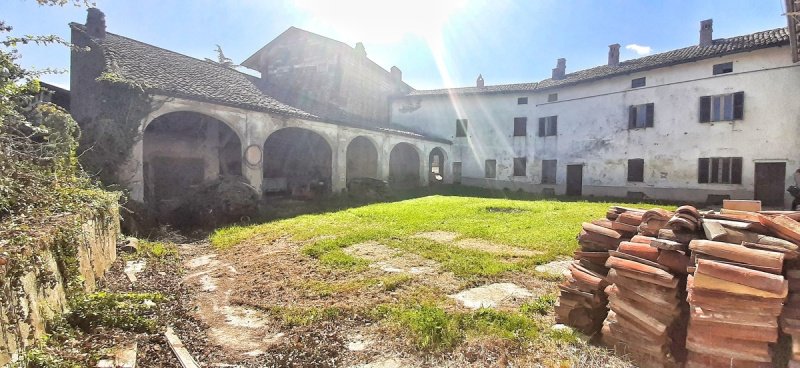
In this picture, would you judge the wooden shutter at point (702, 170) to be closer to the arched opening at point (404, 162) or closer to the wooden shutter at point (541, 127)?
the wooden shutter at point (541, 127)

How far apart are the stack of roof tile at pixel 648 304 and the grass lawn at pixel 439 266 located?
262 mm

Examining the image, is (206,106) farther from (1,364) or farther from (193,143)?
(1,364)

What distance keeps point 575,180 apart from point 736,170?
670 centimetres

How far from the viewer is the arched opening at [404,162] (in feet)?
75.3

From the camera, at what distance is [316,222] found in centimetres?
1034

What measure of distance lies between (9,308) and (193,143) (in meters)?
14.0

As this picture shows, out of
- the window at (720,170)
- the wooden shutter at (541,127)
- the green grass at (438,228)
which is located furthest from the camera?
the wooden shutter at (541,127)

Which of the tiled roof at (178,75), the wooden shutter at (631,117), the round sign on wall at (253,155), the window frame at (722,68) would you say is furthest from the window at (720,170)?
the round sign on wall at (253,155)

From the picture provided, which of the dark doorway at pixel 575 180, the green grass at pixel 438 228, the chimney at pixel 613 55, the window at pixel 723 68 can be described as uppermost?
the chimney at pixel 613 55

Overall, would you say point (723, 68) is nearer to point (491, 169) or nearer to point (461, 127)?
point (491, 169)

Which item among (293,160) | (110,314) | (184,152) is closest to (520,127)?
(293,160)

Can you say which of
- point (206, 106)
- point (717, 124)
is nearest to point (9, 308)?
point (206, 106)

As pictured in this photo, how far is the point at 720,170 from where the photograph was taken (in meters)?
15.6

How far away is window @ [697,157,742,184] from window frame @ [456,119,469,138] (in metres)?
12.3
